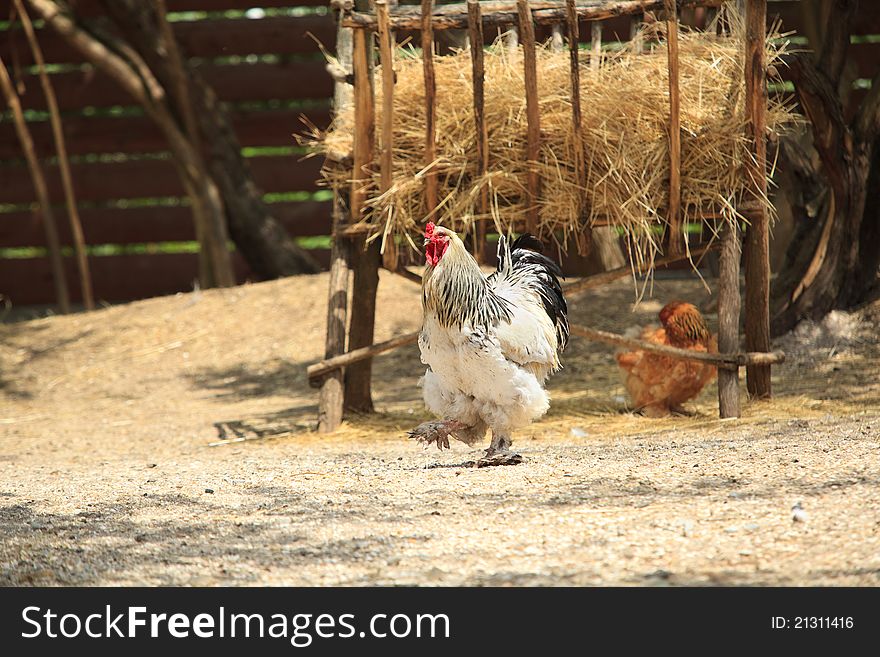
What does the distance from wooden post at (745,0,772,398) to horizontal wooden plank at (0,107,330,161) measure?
6.32 meters

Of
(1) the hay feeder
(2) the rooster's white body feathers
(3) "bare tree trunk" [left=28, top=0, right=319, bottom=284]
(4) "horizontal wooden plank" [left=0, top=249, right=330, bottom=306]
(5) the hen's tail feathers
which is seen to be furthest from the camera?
(4) "horizontal wooden plank" [left=0, top=249, right=330, bottom=306]

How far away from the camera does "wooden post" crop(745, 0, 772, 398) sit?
568 cm

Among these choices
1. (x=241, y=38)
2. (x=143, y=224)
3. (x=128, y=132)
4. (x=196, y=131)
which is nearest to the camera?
(x=196, y=131)

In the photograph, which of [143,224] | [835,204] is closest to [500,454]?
[835,204]

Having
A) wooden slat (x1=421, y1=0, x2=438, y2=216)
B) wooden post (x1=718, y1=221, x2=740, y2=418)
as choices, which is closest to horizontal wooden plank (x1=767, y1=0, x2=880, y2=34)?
wooden post (x1=718, y1=221, x2=740, y2=418)

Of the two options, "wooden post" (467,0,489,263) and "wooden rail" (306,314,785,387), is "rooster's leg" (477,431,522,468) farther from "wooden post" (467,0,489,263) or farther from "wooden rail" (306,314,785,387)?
"wooden post" (467,0,489,263)

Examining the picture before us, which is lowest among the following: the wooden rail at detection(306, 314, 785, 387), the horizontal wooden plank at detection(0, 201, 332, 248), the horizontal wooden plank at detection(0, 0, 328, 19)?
the wooden rail at detection(306, 314, 785, 387)

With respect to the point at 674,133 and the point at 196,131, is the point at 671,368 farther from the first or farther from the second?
the point at 196,131

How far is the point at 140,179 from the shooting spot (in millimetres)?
11453

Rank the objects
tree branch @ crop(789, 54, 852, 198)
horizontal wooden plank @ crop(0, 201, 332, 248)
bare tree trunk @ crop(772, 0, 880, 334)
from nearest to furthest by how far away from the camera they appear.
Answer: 1. tree branch @ crop(789, 54, 852, 198)
2. bare tree trunk @ crop(772, 0, 880, 334)
3. horizontal wooden plank @ crop(0, 201, 332, 248)

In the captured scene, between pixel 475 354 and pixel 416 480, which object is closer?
pixel 416 480

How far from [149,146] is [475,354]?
24.9 ft

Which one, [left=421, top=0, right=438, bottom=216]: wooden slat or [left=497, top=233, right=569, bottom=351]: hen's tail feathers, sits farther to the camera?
[left=421, top=0, right=438, bottom=216]: wooden slat

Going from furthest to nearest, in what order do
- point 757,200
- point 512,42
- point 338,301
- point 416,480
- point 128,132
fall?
point 128,132, point 512,42, point 338,301, point 757,200, point 416,480
